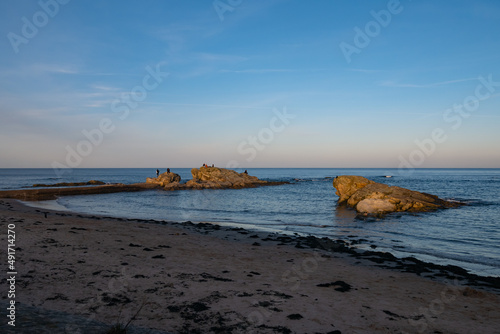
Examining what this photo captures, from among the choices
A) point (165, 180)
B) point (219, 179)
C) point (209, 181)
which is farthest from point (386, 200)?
point (165, 180)

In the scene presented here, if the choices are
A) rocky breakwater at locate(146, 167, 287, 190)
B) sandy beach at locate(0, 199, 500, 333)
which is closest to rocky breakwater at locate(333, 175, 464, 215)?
sandy beach at locate(0, 199, 500, 333)

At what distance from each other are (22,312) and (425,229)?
20.8 meters

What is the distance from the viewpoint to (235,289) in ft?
26.0

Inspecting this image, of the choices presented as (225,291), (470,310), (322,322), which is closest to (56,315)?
(225,291)

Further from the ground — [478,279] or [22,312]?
[22,312]

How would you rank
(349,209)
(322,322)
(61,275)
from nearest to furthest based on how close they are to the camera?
(322,322)
(61,275)
(349,209)

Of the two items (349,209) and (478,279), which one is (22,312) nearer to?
(478,279)

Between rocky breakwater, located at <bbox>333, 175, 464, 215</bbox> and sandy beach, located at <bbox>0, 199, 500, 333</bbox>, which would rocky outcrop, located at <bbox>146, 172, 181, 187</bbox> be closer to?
rocky breakwater, located at <bbox>333, 175, 464, 215</bbox>

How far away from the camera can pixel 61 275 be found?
8.11m

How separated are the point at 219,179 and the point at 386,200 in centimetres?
4556

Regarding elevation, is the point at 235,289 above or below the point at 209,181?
below

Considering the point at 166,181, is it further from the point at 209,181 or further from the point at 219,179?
the point at 219,179

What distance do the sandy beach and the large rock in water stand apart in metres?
51.3

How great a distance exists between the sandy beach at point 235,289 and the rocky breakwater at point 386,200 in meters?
15.0
